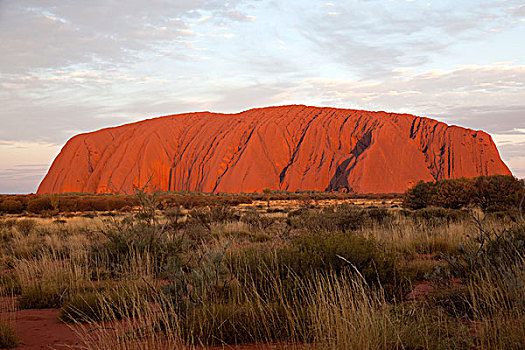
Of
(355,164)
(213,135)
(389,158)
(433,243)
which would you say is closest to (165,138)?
(213,135)

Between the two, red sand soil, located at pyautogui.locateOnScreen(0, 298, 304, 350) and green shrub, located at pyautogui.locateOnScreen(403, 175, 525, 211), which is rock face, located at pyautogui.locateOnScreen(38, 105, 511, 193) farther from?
red sand soil, located at pyautogui.locateOnScreen(0, 298, 304, 350)

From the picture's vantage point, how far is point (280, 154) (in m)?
74.7

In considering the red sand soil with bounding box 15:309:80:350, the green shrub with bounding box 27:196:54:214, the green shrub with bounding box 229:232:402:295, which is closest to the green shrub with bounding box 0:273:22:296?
the red sand soil with bounding box 15:309:80:350

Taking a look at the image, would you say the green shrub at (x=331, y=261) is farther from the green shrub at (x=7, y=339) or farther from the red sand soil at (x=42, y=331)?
the green shrub at (x=7, y=339)

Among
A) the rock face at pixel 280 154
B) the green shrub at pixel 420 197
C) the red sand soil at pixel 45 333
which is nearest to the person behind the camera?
the red sand soil at pixel 45 333

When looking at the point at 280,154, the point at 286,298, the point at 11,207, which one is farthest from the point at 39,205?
the point at 280,154

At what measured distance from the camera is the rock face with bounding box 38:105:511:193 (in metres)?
70.3

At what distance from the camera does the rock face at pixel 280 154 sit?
7031cm

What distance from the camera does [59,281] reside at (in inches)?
240

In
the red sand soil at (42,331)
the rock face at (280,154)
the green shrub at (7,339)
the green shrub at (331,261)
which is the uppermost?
Result: the rock face at (280,154)

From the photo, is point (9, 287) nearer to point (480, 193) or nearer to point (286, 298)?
point (286, 298)

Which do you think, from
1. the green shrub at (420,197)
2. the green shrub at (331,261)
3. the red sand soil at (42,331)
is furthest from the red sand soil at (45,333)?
the green shrub at (420,197)

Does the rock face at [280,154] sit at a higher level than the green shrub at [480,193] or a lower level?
higher

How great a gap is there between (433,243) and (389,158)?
64180 mm
